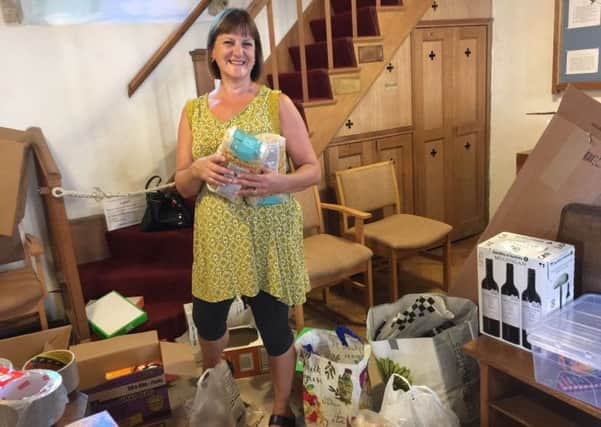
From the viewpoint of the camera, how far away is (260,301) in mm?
1773

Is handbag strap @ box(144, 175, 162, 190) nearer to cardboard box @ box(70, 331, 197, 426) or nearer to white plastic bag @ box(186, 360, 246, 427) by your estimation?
cardboard box @ box(70, 331, 197, 426)

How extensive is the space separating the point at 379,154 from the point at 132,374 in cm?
217

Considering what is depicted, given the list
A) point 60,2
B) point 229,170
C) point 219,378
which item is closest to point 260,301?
point 219,378

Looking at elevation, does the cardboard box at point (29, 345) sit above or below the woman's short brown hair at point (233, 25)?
below

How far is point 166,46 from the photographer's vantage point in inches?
117

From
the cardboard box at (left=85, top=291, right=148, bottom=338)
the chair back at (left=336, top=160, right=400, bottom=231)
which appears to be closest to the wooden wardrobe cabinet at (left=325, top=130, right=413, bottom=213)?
the chair back at (left=336, top=160, right=400, bottom=231)

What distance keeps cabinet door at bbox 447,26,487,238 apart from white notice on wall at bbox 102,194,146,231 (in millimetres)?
2166

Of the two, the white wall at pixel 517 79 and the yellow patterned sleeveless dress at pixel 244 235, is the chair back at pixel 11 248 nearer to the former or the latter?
the yellow patterned sleeveless dress at pixel 244 235

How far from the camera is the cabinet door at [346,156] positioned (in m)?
3.31

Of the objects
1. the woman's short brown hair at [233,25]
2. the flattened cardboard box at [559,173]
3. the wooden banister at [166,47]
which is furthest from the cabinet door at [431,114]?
the woman's short brown hair at [233,25]

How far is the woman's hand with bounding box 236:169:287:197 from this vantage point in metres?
1.55

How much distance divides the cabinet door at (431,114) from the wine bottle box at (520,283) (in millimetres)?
2026

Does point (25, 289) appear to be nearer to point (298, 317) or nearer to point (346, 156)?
point (298, 317)

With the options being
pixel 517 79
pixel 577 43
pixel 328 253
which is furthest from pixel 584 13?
pixel 328 253
